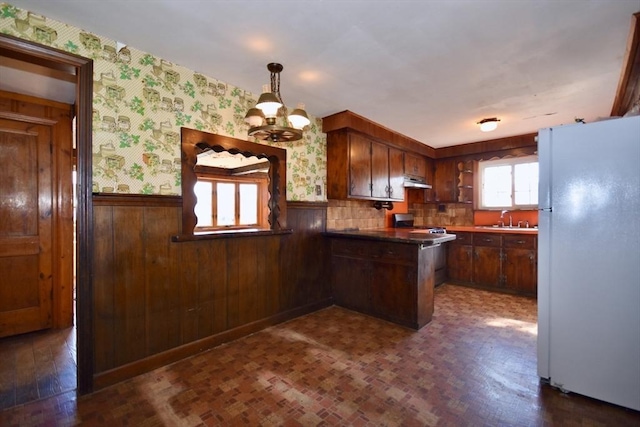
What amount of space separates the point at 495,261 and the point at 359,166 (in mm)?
2701

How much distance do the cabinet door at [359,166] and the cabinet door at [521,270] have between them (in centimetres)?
244

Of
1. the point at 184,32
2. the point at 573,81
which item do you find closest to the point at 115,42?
the point at 184,32

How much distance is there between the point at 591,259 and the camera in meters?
1.88

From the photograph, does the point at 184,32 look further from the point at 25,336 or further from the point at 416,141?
the point at 416,141

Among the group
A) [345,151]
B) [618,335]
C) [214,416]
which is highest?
[345,151]

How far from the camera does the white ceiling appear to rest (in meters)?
1.73

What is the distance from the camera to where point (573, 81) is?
267cm

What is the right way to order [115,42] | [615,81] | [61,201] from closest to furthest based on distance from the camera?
[115,42]
[615,81]
[61,201]

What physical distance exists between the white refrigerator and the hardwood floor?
3.48m

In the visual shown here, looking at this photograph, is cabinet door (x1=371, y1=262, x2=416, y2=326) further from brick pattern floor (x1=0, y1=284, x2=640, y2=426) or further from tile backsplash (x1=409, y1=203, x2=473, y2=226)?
tile backsplash (x1=409, y1=203, x2=473, y2=226)

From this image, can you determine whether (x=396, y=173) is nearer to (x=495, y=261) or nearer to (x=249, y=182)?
(x=495, y=261)

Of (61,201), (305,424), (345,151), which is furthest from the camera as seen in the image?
(345,151)

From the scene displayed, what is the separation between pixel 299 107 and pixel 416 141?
3.29 meters

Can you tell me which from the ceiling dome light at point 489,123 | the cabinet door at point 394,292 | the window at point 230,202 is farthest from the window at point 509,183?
the window at point 230,202
